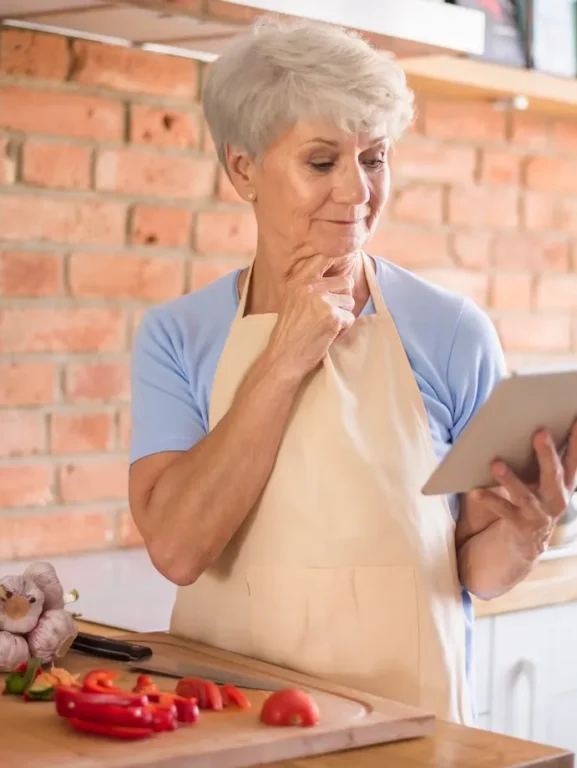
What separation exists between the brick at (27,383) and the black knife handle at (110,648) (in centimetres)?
58

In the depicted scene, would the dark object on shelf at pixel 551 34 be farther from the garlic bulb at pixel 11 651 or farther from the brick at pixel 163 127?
the garlic bulb at pixel 11 651

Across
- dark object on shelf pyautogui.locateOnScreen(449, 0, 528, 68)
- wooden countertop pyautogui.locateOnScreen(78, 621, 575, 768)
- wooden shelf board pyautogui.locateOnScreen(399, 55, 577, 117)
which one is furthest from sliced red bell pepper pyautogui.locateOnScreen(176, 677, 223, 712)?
dark object on shelf pyautogui.locateOnScreen(449, 0, 528, 68)

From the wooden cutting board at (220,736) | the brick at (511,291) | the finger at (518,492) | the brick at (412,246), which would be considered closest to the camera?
the wooden cutting board at (220,736)

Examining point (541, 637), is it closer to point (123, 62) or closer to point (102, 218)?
point (102, 218)

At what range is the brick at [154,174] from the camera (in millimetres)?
2080

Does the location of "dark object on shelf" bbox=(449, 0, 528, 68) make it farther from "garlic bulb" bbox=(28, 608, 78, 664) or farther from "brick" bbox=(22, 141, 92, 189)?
"garlic bulb" bbox=(28, 608, 78, 664)

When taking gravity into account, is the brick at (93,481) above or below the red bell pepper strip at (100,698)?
above

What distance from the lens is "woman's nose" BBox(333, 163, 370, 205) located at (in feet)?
4.84

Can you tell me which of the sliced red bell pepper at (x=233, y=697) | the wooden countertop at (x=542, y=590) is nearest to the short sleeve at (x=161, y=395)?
the sliced red bell pepper at (x=233, y=697)

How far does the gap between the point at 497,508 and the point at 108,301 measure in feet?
2.90

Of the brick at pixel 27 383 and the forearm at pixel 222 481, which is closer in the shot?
the forearm at pixel 222 481

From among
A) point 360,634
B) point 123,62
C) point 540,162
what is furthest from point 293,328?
point 540,162

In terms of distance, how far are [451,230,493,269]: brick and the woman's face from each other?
1.13 meters

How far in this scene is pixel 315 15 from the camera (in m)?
1.64
